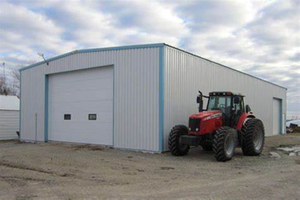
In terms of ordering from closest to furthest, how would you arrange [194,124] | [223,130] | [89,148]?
[223,130] → [194,124] → [89,148]

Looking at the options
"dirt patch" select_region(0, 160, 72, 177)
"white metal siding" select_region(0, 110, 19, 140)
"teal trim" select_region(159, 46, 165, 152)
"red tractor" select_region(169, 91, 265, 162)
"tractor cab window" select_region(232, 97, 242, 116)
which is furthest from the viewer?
"white metal siding" select_region(0, 110, 19, 140)

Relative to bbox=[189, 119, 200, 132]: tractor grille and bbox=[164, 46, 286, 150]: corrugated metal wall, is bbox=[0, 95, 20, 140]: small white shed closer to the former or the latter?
bbox=[164, 46, 286, 150]: corrugated metal wall

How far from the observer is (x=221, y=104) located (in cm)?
1261

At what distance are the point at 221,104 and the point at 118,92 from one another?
488 cm

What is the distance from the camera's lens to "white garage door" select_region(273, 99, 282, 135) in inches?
1061

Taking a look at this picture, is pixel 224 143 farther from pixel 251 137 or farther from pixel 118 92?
pixel 118 92

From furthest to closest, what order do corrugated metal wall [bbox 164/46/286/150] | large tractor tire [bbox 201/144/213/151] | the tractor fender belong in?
corrugated metal wall [bbox 164/46/286/150] < large tractor tire [bbox 201/144/213/151] < the tractor fender

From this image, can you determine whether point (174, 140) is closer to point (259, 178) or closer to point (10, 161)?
point (259, 178)

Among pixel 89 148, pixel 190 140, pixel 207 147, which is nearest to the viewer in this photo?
pixel 190 140

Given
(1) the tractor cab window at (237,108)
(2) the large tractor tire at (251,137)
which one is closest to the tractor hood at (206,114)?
(1) the tractor cab window at (237,108)

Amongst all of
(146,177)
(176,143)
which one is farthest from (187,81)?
(146,177)

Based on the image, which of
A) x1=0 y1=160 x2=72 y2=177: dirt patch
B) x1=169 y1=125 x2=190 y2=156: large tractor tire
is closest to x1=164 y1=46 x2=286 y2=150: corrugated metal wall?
x1=169 y1=125 x2=190 y2=156: large tractor tire

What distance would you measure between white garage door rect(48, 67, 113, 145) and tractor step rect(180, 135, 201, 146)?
4635mm

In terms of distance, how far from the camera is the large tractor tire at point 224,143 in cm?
1070
